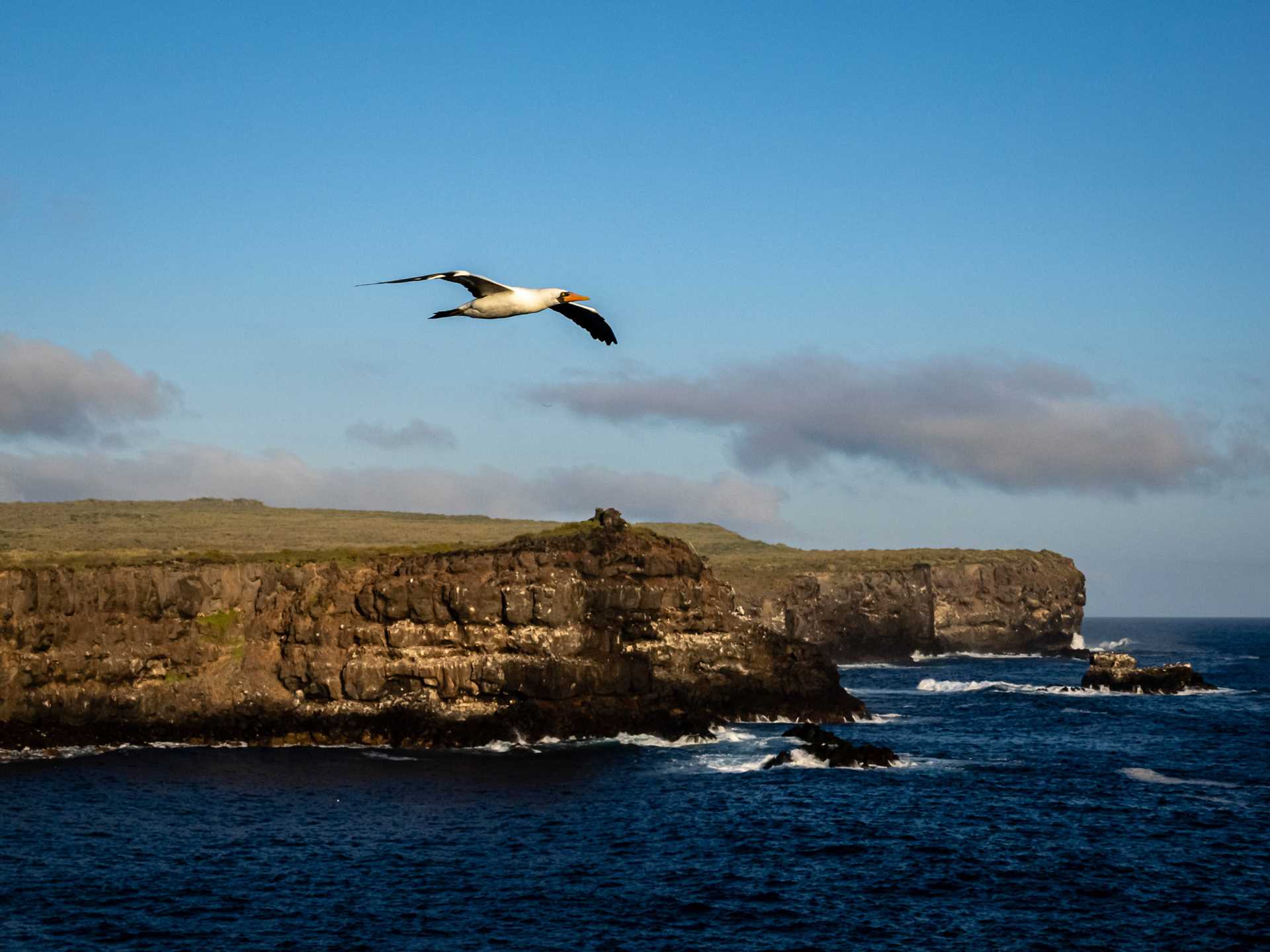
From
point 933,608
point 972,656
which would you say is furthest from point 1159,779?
point 972,656

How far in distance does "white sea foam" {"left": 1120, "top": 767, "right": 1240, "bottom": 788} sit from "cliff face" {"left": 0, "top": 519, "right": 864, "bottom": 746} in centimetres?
2640

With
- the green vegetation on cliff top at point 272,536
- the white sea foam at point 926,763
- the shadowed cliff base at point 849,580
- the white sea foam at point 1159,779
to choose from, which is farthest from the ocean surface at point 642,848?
the shadowed cliff base at point 849,580

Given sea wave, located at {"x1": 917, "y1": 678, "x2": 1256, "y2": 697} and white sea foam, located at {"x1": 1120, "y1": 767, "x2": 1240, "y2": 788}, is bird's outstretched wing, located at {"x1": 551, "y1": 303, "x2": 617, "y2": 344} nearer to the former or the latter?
white sea foam, located at {"x1": 1120, "y1": 767, "x2": 1240, "y2": 788}

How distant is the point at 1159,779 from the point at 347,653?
49.3 meters

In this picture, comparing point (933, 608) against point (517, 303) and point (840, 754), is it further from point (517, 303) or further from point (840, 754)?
point (517, 303)

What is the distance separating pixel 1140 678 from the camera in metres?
111

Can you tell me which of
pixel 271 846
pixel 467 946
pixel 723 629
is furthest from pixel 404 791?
pixel 723 629

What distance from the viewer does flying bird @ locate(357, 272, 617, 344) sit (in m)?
25.5

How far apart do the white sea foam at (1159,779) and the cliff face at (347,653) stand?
86.6 feet

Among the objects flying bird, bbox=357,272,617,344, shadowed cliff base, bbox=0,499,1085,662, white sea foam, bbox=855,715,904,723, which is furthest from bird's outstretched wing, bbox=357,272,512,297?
shadowed cliff base, bbox=0,499,1085,662

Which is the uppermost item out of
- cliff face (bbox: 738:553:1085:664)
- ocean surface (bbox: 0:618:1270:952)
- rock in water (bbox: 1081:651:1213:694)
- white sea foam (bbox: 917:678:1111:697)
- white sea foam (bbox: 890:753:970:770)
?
cliff face (bbox: 738:553:1085:664)

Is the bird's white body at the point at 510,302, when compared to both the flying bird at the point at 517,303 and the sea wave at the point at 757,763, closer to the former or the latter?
the flying bird at the point at 517,303

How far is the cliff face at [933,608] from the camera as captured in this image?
524 ft

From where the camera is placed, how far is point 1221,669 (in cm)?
14725
